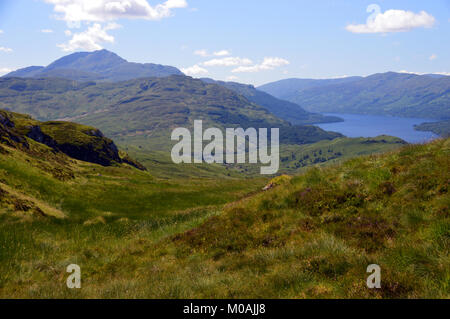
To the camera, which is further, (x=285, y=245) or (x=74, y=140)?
(x=74, y=140)

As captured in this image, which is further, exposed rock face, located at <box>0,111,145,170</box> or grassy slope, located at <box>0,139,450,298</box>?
exposed rock face, located at <box>0,111,145,170</box>

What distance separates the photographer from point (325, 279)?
7441 mm

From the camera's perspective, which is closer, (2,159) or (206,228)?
(206,228)

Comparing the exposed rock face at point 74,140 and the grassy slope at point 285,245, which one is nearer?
the grassy slope at point 285,245

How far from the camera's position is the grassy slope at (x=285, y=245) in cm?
734

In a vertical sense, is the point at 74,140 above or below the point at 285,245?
above

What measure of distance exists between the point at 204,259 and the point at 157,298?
12.9 feet

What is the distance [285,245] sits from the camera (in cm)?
1062

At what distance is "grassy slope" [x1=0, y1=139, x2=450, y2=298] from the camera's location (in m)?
7.34

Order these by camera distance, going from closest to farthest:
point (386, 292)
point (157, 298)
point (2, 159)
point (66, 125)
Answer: point (386, 292), point (157, 298), point (2, 159), point (66, 125)

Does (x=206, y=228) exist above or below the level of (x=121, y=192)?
above
